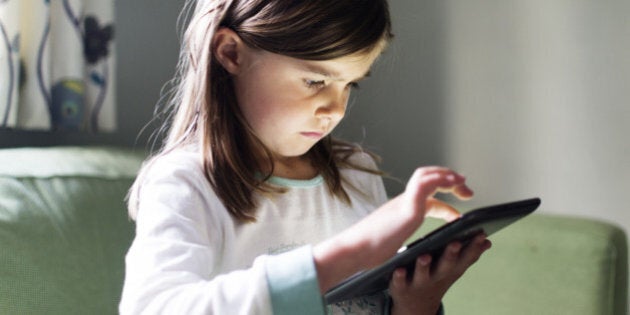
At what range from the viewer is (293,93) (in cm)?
87

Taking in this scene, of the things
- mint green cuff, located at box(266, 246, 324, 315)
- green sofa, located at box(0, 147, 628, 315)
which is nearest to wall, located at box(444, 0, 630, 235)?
green sofa, located at box(0, 147, 628, 315)

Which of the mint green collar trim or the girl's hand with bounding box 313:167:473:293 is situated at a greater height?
the girl's hand with bounding box 313:167:473:293

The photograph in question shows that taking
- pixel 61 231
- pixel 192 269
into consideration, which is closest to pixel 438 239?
pixel 192 269

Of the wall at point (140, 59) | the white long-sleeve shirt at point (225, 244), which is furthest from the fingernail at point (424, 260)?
the wall at point (140, 59)

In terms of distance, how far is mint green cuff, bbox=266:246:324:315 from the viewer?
652 mm

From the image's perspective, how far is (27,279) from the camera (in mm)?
1235

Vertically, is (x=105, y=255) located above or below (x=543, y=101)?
below

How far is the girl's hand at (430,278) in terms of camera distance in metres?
0.74

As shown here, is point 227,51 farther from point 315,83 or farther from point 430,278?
point 430,278

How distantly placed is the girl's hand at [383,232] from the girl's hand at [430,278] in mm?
82

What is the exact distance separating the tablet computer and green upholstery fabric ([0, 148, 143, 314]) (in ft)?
2.32

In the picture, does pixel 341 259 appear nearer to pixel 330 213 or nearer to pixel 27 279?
pixel 330 213

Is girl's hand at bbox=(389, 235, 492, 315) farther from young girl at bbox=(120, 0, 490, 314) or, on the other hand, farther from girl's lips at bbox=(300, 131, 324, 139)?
girl's lips at bbox=(300, 131, 324, 139)

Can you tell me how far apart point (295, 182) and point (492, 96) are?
93 cm
